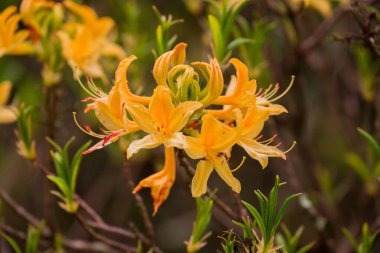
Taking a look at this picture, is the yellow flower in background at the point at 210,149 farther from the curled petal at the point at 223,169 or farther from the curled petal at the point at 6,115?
the curled petal at the point at 6,115

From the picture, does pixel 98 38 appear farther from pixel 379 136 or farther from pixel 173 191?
pixel 173 191

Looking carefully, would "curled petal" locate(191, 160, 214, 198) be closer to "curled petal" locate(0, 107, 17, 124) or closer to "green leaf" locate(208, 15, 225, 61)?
"green leaf" locate(208, 15, 225, 61)

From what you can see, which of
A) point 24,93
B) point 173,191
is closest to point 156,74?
point 24,93

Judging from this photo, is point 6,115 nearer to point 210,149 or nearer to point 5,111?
point 5,111

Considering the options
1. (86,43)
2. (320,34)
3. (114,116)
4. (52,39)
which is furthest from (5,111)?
(320,34)

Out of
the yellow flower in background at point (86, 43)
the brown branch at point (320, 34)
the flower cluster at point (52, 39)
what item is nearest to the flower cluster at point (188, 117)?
Result: the yellow flower in background at point (86, 43)
